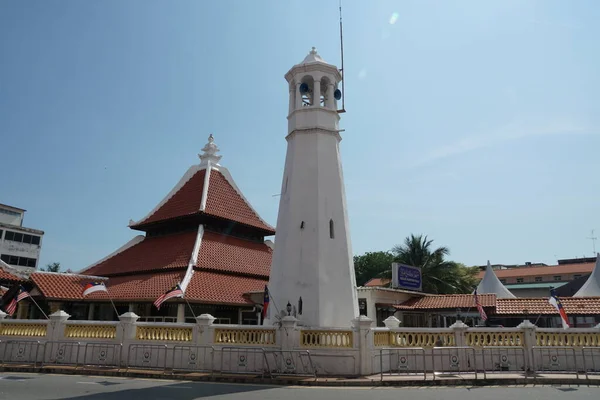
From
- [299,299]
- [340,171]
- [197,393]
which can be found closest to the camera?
[197,393]

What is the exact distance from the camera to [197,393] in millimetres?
11570

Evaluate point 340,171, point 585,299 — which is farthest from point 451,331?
point 585,299

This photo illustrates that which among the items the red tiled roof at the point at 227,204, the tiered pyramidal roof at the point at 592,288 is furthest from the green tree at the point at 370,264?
the red tiled roof at the point at 227,204

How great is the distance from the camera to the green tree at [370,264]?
69.4 meters

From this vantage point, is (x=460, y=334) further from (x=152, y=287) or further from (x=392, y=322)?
(x=152, y=287)

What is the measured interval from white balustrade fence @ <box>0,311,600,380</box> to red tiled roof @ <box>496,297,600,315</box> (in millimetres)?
6891

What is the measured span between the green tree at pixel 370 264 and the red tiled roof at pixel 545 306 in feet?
144

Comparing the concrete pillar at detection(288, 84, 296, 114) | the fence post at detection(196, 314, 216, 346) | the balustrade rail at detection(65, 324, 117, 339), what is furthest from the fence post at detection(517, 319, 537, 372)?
the balustrade rail at detection(65, 324, 117, 339)

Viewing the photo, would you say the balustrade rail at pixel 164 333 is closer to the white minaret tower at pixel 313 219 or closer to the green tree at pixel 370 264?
the white minaret tower at pixel 313 219

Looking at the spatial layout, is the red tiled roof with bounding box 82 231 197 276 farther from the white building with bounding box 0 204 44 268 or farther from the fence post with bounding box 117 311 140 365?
the white building with bounding box 0 204 44 268

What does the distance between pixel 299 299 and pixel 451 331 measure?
512 cm

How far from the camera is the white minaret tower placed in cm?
1720

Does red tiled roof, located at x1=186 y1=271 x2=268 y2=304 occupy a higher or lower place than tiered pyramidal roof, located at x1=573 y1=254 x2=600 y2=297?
lower

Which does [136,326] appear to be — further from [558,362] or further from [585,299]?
[585,299]
